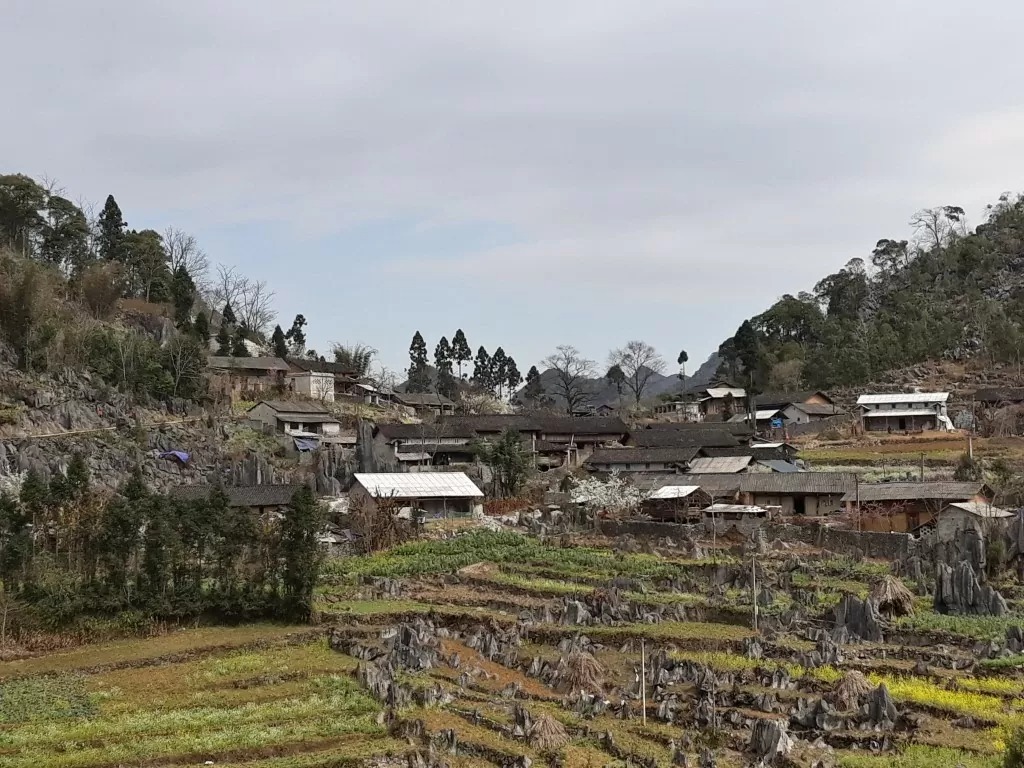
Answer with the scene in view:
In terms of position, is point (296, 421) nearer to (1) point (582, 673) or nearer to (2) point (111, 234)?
(2) point (111, 234)

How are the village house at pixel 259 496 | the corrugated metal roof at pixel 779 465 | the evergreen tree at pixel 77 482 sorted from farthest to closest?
the corrugated metal roof at pixel 779 465 < the village house at pixel 259 496 < the evergreen tree at pixel 77 482

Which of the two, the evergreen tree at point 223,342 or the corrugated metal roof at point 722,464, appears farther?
the evergreen tree at point 223,342

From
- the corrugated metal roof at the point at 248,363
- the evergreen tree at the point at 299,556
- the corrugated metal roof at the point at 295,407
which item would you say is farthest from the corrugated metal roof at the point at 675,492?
the corrugated metal roof at the point at 248,363

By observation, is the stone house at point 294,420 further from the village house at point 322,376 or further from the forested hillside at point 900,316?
the forested hillside at point 900,316

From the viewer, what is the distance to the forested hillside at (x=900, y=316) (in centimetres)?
8381

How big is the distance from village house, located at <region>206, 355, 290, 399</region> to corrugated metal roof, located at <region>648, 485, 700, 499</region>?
1362 inches

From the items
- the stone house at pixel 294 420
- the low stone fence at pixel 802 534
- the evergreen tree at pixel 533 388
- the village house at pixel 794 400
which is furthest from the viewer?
the evergreen tree at pixel 533 388

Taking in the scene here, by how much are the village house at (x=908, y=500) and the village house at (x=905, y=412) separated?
24.4 metres

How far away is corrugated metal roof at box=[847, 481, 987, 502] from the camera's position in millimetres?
41531

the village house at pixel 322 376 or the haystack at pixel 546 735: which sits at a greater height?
the village house at pixel 322 376

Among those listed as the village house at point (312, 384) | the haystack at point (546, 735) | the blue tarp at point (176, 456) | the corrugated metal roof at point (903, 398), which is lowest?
the haystack at point (546, 735)

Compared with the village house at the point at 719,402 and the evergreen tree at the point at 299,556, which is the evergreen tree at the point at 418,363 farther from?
the evergreen tree at the point at 299,556

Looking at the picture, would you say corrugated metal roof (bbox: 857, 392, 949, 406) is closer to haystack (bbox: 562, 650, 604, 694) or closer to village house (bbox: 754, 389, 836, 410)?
village house (bbox: 754, 389, 836, 410)

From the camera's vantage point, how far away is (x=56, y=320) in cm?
6191
